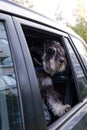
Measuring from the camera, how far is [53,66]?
345 centimetres

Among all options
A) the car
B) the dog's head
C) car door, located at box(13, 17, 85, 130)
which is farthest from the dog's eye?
the car

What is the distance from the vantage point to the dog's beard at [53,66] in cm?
338

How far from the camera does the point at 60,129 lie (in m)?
2.41

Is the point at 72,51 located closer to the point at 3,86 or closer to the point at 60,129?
the point at 60,129

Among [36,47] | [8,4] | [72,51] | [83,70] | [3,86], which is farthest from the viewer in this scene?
[83,70]

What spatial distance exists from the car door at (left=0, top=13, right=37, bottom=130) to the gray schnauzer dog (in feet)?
3.40

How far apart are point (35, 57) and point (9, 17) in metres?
1.38

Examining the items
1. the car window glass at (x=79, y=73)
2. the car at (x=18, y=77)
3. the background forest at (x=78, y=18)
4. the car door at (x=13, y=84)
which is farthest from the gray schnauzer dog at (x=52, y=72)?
the background forest at (x=78, y=18)

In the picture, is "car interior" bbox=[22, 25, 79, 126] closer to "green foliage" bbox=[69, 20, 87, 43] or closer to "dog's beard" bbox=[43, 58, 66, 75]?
"dog's beard" bbox=[43, 58, 66, 75]

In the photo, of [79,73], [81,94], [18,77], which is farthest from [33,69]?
[79,73]

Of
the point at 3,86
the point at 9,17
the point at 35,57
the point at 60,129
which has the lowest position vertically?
the point at 60,129

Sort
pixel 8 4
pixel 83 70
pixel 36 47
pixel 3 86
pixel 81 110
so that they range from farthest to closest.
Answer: pixel 83 70 < pixel 36 47 < pixel 81 110 < pixel 8 4 < pixel 3 86

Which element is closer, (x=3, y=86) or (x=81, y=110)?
(x=3, y=86)

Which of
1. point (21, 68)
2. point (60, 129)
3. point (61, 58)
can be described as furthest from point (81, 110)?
→ point (21, 68)
